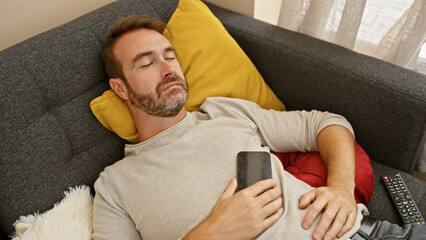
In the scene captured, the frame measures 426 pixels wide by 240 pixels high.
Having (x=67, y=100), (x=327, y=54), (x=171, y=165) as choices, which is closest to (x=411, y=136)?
(x=327, y=54)

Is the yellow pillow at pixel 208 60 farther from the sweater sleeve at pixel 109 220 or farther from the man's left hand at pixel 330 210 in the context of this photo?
the man's left hand at pixel 330 210

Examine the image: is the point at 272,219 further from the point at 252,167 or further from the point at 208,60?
the point at 208,60

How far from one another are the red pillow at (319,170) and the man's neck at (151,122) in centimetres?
42

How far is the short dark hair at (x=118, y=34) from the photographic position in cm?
125

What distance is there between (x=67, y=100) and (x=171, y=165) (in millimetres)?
439

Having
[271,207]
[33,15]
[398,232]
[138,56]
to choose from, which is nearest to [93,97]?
[138,56]

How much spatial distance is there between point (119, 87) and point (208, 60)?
37 centimetres

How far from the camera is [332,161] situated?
3.84 feet

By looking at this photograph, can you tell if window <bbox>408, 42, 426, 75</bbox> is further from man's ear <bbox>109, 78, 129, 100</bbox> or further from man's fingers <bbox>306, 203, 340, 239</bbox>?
man's ear <bbox>109, 78, 129, 100</bbox>

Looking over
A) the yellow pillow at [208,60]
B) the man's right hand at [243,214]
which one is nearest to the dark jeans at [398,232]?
A: the man's right hand at [243,214]

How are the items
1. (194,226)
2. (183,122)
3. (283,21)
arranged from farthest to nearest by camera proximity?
(283,21), (183,122), (194,226)

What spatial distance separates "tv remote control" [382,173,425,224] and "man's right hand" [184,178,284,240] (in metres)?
0.44

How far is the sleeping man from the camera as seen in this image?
39.8 inches

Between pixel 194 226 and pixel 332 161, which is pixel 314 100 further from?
pixel 194 226
